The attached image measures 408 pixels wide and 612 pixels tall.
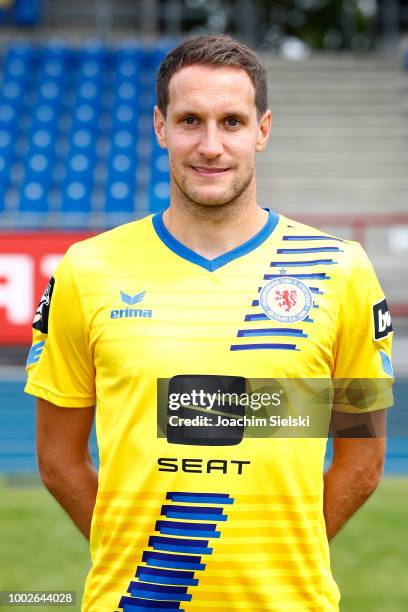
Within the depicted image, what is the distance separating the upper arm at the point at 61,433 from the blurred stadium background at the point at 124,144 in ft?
14.0

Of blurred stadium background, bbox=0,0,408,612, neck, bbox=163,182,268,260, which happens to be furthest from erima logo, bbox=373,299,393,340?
blurred stadium background, bbox=0,0,408,612

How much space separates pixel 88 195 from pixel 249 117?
11.6m

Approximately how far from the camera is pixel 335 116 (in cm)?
1644

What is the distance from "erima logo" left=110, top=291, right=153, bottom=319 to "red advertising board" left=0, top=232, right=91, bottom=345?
6.07 m

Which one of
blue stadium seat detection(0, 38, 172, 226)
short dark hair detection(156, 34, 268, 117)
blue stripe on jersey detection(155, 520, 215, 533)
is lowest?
blue stadium seat detection(0, 38, 172, 226)

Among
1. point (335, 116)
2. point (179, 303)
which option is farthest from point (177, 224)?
point (335, 116)

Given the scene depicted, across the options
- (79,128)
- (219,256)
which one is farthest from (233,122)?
(79,128)

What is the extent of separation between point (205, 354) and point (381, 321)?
17.7 inches

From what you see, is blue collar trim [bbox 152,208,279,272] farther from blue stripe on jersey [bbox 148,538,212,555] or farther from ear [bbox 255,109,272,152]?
blue stripe on jersey [bbox 148,538,212,555]

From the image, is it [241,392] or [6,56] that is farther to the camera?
[6,56]

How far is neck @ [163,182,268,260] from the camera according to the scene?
2326 mm

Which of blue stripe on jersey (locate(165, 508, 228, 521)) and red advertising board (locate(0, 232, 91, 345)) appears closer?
blue stripe on jersey (locate(165, 508, 228, 521))

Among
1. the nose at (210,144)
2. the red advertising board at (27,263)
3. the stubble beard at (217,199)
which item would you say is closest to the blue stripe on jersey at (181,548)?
the stubble beard at (217,199)

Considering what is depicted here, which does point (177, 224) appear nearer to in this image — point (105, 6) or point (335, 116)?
point (335, 116)
